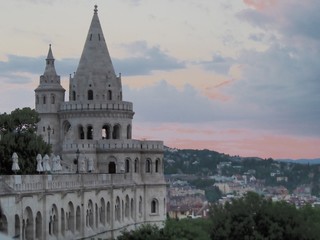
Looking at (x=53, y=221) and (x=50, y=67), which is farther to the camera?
(x=50, y=67)

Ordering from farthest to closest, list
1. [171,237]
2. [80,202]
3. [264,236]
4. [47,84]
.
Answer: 1. [47,84]
2. [80,202]
3. [264,236]
4. [171,237]

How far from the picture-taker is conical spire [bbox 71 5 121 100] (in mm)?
89375

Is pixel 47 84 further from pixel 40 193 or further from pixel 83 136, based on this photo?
pixel 40 193

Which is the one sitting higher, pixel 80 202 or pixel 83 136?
pixel 83 136

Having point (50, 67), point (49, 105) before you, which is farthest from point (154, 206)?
point (50, 67)

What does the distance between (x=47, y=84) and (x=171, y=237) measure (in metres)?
38.1

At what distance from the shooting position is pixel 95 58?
90.4 meters

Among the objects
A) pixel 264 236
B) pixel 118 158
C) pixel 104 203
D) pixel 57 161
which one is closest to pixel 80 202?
pixel 57 161

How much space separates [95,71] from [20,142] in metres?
20.1

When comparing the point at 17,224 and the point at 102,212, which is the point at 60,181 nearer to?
the point at 17,224

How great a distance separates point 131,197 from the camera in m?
84.7

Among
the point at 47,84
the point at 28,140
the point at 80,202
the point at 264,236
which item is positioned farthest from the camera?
the point at 47,84

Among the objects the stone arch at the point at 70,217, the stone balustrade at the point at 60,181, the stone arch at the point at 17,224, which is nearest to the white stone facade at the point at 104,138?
the stone balustrade at the point at 60,181

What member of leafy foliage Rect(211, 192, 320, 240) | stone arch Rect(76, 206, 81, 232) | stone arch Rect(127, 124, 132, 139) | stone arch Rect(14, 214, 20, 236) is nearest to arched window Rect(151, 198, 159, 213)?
stone arch Rect(127, 124, 132, 139)
